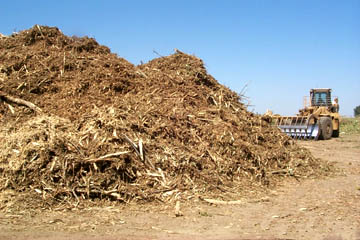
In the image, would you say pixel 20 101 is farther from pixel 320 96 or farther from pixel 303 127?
pixel 320 96

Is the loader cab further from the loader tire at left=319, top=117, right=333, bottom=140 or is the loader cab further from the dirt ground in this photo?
the dirt ground

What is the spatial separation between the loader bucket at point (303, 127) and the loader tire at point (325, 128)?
0.25 metres

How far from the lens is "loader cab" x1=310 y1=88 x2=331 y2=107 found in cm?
2108

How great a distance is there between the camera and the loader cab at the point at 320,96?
21078 millimetres

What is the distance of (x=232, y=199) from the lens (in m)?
6.24

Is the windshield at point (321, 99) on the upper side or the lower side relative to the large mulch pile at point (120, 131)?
upper

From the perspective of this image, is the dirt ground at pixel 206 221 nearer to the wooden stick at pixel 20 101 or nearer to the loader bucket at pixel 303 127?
the wooden stick at pixel 20 101

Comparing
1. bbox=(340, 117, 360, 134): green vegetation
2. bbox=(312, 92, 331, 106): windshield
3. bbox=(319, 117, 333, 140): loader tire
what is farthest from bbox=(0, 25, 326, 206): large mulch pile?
bbox=(340, 117, 360, 134): green vegetation

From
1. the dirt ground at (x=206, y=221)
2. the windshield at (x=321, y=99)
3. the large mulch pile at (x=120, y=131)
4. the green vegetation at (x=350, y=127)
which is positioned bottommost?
the dirt ground at (x=206, y=221)

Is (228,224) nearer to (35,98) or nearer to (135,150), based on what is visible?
(135,150)

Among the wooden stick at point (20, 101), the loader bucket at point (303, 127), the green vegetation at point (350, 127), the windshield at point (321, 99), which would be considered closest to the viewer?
the wooden stick at point (20, 101)

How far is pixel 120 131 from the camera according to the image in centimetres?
649

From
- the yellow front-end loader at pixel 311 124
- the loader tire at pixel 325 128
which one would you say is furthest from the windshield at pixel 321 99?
the loader tire at pixel 325 128

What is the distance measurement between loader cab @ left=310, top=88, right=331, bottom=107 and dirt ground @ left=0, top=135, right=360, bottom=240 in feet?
50.6
